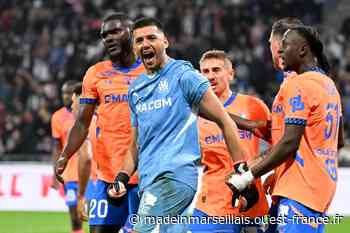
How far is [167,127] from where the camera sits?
6055 mm

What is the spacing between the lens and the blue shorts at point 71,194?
1224 cm

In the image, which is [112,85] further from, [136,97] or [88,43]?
[88,43]

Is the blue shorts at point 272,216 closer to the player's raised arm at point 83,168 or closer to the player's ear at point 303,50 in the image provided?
the player's ear at point 303,50

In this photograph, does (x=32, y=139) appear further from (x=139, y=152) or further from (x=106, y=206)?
(x=139, y=152)

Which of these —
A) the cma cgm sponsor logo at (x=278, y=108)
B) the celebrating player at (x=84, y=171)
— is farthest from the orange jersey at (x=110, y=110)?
the cma cgm sponsor logo at (x=278, y=108)

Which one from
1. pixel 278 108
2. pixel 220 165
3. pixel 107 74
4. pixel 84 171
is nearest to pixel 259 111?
pixel 220 165

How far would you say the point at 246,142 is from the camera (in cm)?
777

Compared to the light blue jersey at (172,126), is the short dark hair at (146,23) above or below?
above

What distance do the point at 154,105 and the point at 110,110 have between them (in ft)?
6.49

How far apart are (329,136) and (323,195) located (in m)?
0.41

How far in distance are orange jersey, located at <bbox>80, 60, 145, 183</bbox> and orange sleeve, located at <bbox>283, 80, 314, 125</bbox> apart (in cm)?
251

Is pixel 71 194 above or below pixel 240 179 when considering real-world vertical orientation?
below

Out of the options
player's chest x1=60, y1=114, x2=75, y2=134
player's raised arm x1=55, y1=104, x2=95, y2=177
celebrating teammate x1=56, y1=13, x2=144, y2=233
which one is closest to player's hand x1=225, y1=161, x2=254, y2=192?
celebrating teammate x1=56, y1=13, x2=144, y2=233

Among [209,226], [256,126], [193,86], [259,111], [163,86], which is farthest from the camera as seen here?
[259,111]
